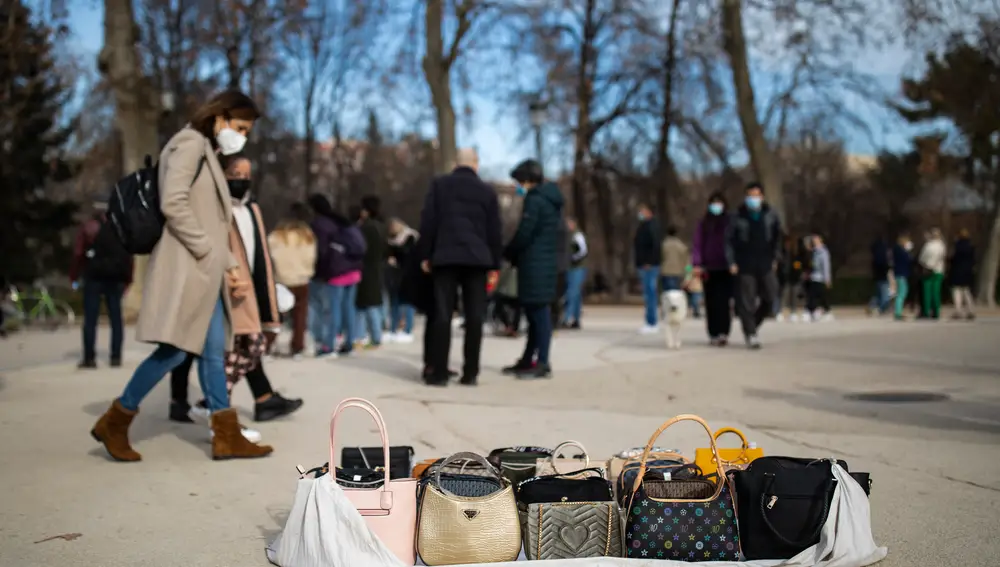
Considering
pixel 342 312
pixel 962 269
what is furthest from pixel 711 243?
pixel 962 269

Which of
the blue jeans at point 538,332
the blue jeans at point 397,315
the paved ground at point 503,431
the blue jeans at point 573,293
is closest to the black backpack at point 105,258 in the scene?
the paved ground at point 503,431

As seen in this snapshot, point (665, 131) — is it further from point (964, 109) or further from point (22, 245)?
point (22, 245)

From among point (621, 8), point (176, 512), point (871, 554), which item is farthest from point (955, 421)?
point (621, 8)

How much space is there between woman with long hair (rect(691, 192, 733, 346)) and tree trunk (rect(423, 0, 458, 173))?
10732 mm

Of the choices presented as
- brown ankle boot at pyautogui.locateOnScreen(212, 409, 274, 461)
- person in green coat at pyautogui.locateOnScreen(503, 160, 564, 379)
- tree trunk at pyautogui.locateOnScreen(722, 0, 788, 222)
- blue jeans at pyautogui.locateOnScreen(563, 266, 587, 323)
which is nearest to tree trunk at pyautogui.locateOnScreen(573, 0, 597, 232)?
tree trunk at pyautogui.locateOnScreen(722, 0, 788, 222)

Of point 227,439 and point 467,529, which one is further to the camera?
point 227,439

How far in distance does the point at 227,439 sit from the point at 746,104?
22.3 m

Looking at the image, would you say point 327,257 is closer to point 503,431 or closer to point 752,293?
point 752,293

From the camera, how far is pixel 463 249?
966 cm

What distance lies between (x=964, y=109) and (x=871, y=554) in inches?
1391

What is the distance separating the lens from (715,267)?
46.5 feet

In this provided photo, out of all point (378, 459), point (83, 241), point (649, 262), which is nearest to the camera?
point (378, 459)

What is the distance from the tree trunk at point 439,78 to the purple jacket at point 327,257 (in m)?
11.2

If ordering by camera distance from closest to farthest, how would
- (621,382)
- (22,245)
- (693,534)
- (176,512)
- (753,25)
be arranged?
1. (693,534)
2. (176,512)
3. (621,382)
4. (753,25)
5. (22,245)
